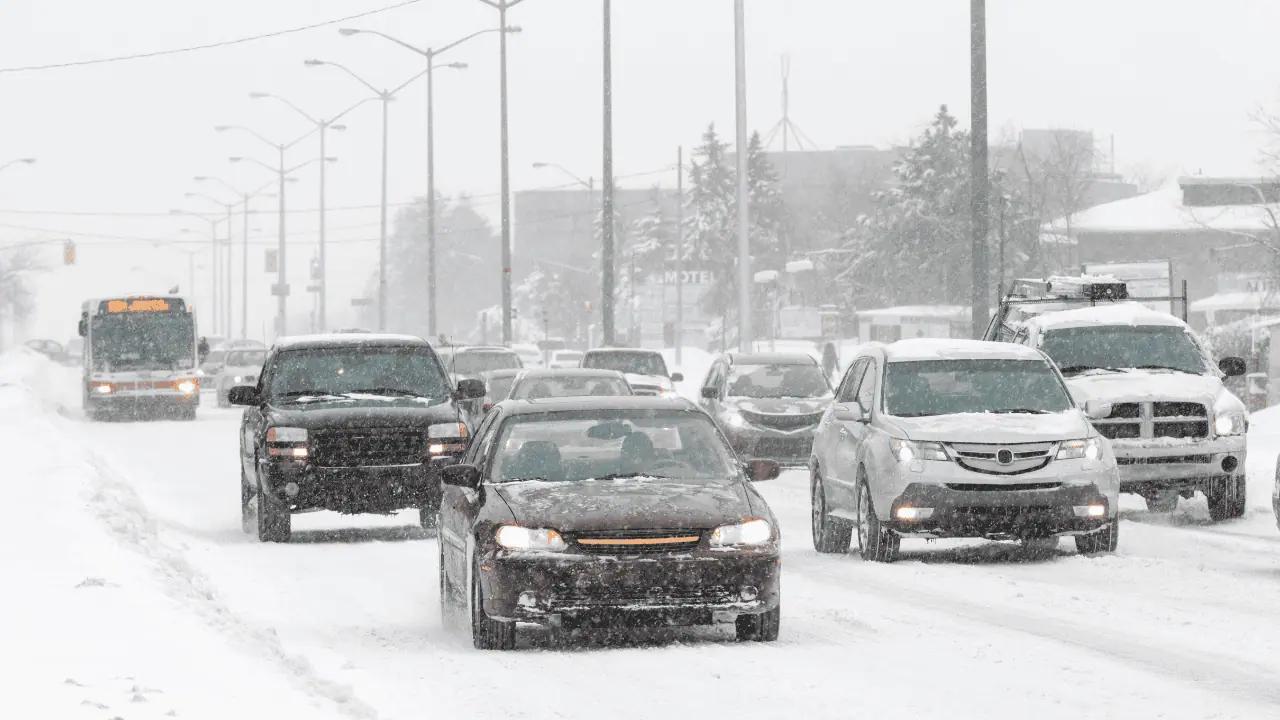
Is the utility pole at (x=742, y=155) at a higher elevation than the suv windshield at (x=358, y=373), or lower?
higher

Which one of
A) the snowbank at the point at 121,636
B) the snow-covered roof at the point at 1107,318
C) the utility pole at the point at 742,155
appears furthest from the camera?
the utility pole at the point at 742,155

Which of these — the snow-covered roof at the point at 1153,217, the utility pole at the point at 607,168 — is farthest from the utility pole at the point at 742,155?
the snow-covered roof at the point at 1153,217

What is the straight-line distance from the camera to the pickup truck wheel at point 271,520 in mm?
18156

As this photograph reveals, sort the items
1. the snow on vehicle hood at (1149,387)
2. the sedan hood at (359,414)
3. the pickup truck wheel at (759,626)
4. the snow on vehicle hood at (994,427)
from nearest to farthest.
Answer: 1. the pickup truck wheel at (759,626)
2. the snow on vehicle hood at (994,427)
3. the sedan hood at (359,414)
4. the snow on vehicle hood at (1149,387)

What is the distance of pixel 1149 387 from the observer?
64.6 feet

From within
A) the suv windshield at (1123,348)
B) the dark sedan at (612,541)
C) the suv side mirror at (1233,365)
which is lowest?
the dark sedan at (612,541)

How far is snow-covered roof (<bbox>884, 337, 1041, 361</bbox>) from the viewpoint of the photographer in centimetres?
1681

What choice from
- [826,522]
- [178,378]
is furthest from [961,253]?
[826,522]

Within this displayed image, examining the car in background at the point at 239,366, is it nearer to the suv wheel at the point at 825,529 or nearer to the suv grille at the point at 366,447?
the suv grille at the point at 366,447

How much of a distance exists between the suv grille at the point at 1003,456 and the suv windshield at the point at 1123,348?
5.07 m

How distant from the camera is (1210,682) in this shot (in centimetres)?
955

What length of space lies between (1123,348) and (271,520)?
8316mm

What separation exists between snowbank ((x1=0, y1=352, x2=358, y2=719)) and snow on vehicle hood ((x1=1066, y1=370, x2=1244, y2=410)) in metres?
8.49

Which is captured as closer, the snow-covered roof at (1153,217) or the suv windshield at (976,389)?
the suv windshield at (976,389)
